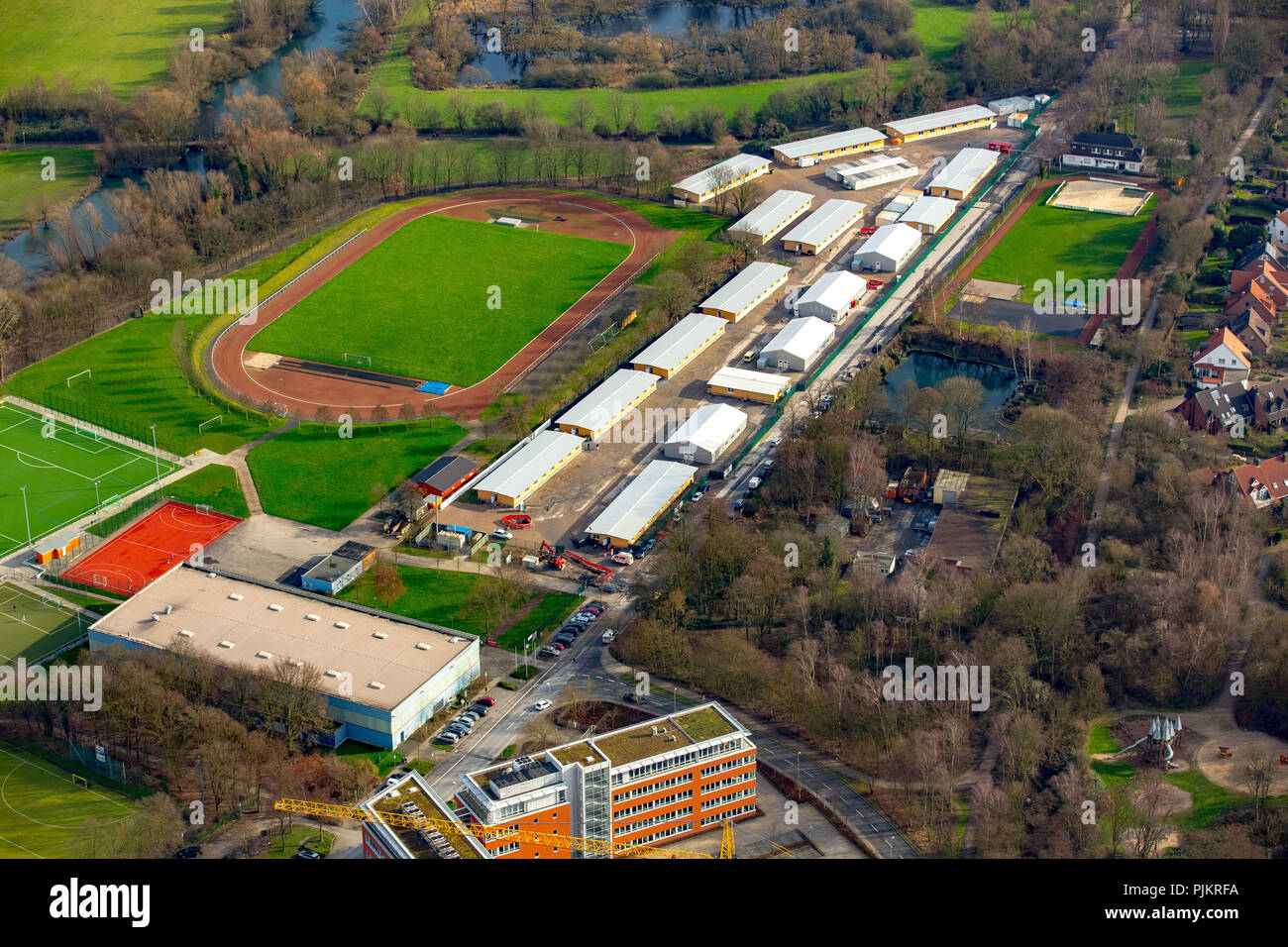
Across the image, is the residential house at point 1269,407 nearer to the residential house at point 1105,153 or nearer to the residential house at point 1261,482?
the residential house at point 1261,482

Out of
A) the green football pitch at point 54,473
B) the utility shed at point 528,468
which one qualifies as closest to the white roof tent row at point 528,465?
the utility shed at point 528,468

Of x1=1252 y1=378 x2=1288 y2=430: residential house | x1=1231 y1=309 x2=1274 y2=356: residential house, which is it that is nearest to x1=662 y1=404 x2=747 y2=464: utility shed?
x1=1252 y1=378 x2=1288 y2=430: residential house

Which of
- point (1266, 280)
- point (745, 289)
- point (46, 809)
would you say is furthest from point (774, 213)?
point (46, 809)

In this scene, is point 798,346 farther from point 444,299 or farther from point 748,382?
point 444,299

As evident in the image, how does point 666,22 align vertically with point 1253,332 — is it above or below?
above

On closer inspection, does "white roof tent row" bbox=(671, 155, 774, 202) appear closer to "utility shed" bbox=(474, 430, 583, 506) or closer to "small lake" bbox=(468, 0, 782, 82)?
"small lake" bbox=(468, 0, 782, 82)
